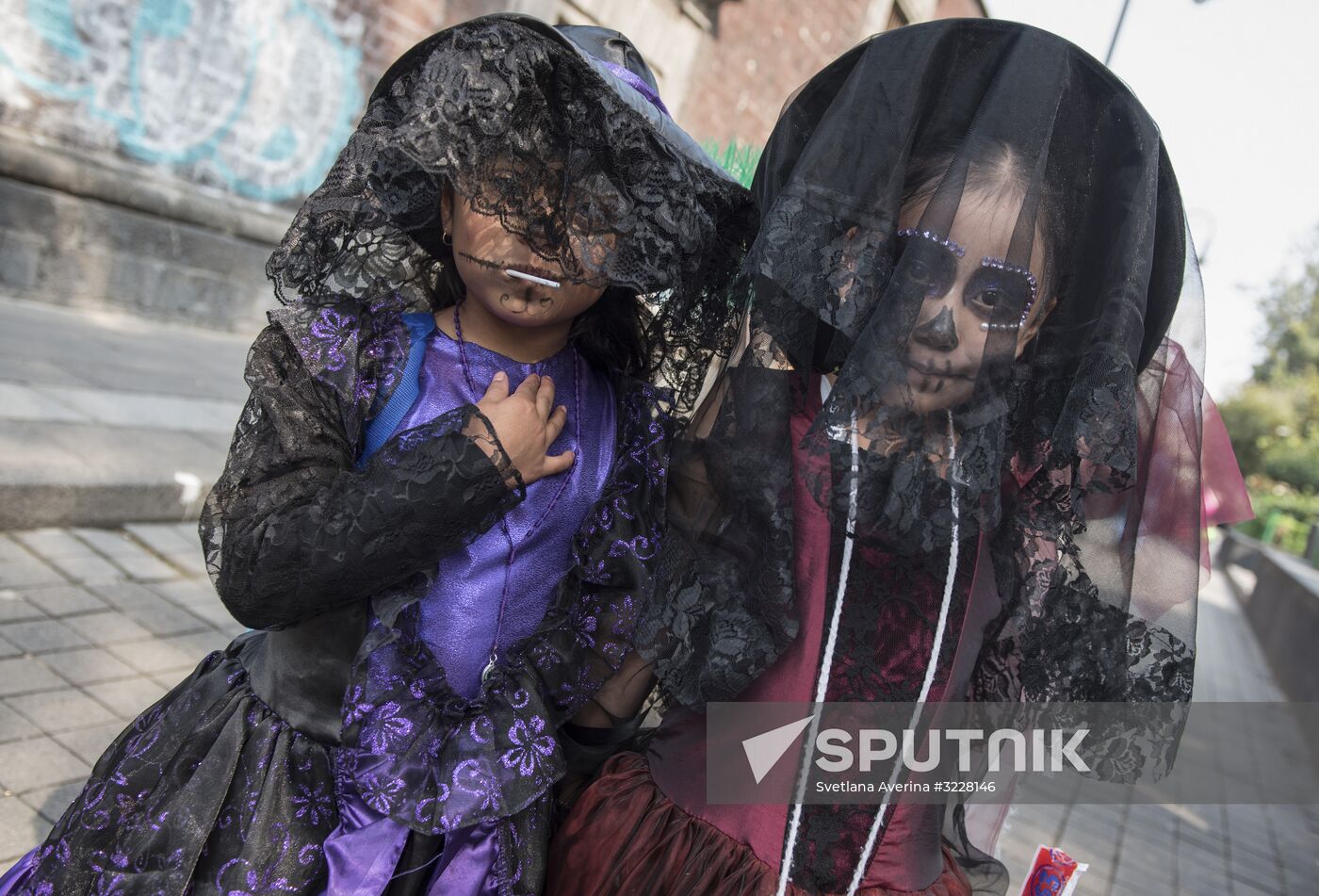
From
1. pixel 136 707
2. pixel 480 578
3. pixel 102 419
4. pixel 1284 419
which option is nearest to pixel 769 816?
pixel 480 578

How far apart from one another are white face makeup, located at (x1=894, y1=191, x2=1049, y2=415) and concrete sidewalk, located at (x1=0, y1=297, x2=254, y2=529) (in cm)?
348

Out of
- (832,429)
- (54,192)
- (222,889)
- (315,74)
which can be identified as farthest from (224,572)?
(315,74)

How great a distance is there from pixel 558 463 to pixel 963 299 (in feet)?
1.91

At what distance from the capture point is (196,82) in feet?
21.5

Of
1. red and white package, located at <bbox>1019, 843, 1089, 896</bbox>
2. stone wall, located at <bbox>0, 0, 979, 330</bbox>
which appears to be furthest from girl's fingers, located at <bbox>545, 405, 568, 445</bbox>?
stone wall, located at <bbox>0, 0, 979, 330</bbox>

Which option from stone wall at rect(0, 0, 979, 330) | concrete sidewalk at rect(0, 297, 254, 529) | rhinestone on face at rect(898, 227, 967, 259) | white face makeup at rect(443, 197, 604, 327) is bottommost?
concrete sidewalk at rect(0, 297, 254, 529)

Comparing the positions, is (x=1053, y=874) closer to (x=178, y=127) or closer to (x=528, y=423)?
(x=528, y=423)

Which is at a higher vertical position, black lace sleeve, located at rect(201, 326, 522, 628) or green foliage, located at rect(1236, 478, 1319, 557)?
black lace sleeve, located at rect(201, 326, 522, 628)

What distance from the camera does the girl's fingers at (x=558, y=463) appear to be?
4.77ft

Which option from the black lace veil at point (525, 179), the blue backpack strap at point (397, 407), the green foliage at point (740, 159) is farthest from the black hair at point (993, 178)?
the green foliage at point (740, 159)

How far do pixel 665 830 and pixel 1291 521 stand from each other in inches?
976

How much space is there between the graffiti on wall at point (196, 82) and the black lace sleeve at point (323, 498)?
553cm

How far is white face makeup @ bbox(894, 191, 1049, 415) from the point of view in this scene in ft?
4.09

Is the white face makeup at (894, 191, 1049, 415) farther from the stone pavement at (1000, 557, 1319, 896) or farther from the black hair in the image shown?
the stone pavement at (1000, 557, 1319, 896)
